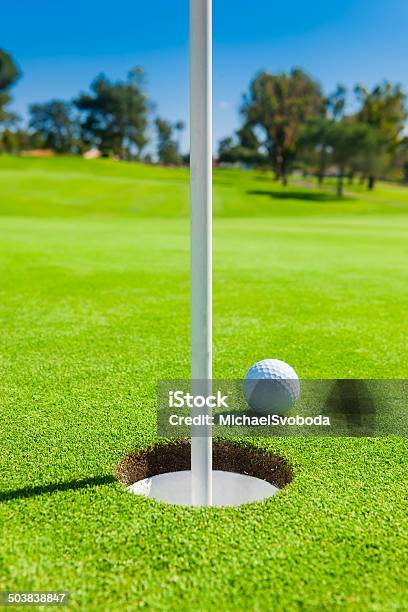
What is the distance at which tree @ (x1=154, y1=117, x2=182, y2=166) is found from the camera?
11550cm

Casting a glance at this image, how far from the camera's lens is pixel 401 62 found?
3866 inches

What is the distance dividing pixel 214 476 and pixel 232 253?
1002 cm

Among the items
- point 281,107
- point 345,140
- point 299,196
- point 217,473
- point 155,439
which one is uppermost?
point 281,107

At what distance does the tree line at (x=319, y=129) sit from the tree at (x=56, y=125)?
1359 inches

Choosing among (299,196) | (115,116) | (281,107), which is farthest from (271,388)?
(115,116)

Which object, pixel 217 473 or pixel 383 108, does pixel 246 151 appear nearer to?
pixel 383 108

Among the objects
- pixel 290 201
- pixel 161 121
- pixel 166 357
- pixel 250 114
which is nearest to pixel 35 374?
pixel 166 357

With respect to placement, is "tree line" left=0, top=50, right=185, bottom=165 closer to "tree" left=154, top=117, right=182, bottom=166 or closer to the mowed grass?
"tree" left=154, top=117, right=182, bottom=166

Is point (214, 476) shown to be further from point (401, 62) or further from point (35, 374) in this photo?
point (401, 62)

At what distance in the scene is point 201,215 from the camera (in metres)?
2.32

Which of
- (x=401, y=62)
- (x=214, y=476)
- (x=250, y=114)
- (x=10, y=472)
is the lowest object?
(x=214, y=476)

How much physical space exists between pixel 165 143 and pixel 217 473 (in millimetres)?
119867

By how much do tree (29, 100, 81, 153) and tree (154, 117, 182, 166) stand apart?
1699 cm

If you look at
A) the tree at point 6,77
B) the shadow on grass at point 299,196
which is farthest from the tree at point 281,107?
the tree at point 6,77
